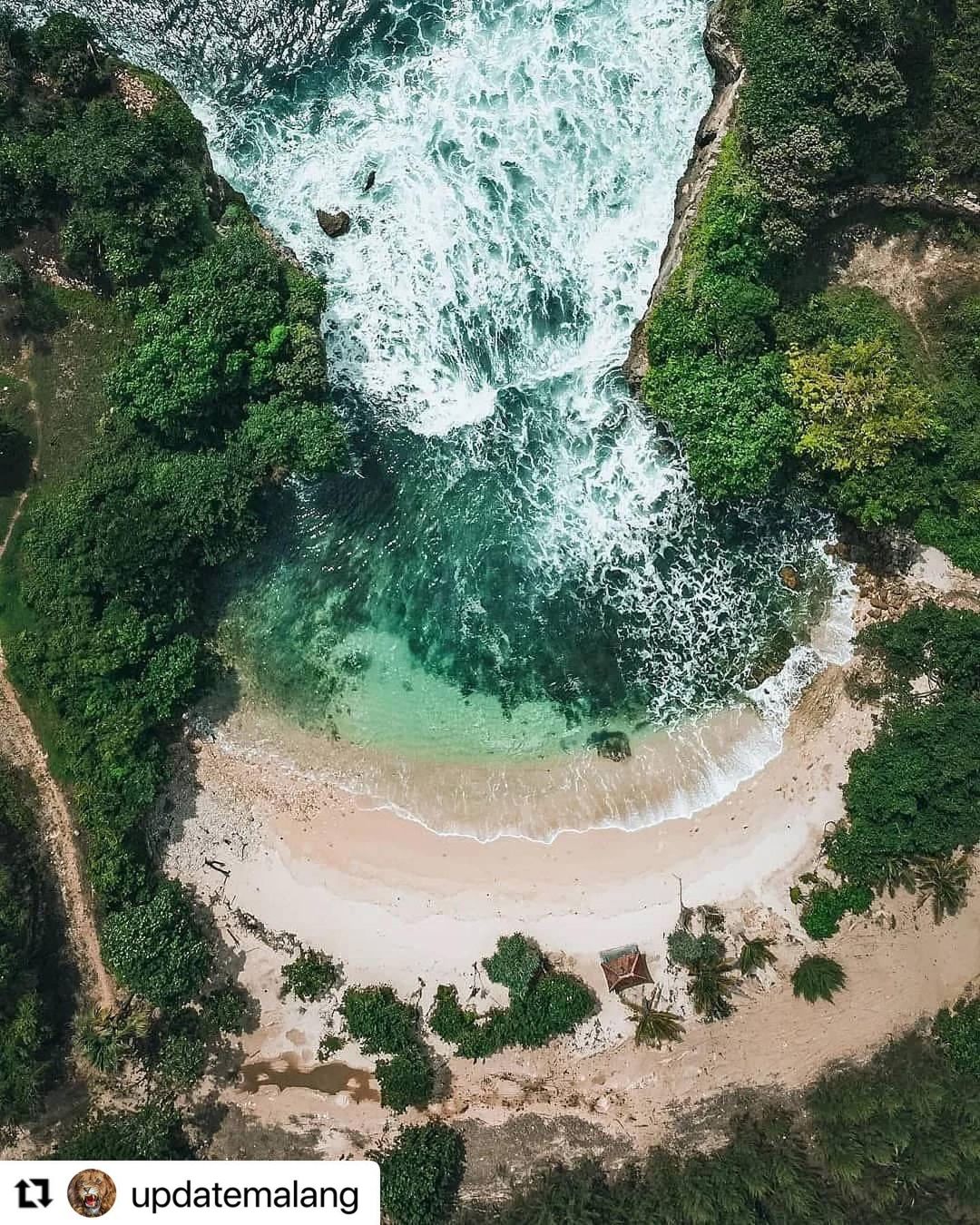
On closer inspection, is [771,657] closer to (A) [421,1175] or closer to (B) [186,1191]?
(A) [421,1175]

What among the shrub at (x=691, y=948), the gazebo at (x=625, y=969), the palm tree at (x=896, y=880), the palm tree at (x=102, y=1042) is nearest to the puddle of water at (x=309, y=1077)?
the palm tree at (x=102, y=1042)

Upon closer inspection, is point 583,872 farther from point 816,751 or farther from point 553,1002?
point 816,751

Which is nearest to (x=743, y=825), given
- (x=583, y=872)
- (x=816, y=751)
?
(x=816, y=751)

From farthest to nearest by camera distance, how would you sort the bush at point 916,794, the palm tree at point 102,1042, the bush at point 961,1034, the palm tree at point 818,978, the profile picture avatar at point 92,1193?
the palm tree at point 818,978
the bush at point 961,1034
the bush at point 916,794
the palm tree at point 102,1042
the profile picture avatar at point 92,1193

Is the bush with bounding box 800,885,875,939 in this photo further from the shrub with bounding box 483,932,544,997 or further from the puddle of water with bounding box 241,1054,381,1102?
the puddle of water with bounding box 241,1054,381,1102

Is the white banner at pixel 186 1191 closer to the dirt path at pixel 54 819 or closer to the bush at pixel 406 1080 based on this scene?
the bush at pixel 406 1080

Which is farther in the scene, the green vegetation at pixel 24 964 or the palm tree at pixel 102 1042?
the palm tree at pixel 102 1042
